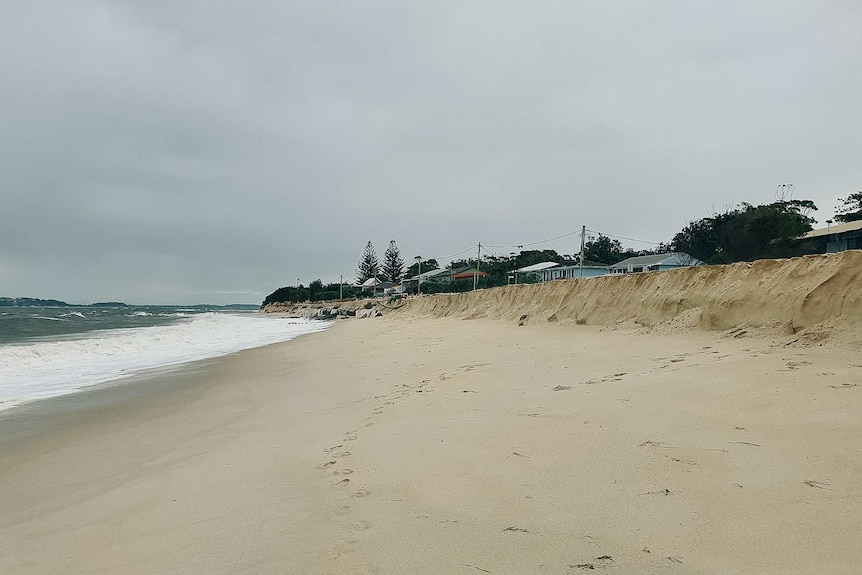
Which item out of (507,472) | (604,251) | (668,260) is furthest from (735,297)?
(604,251)

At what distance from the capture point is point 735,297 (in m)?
7.40

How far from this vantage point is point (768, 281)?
23.7 feet

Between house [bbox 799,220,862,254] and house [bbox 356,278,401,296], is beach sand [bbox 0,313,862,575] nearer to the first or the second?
house [bbox 799,220,862,254]

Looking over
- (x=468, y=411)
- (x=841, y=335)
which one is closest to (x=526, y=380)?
(x=468, y=411)

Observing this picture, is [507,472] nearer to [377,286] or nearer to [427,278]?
[427,278]

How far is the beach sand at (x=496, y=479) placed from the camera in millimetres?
2324

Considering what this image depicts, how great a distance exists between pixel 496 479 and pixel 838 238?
27.3 meters

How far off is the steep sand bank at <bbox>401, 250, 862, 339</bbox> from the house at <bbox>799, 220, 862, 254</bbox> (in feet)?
54.2

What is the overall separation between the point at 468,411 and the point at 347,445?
1.32 m

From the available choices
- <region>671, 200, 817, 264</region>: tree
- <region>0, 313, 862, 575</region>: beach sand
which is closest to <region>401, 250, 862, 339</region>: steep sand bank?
<region>0, 313, 862, 575</region>: beach sand

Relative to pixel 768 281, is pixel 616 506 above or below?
below

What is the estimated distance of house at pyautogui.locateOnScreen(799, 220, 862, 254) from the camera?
21850 mm

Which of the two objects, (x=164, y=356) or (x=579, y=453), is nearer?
(x=579, y=453)

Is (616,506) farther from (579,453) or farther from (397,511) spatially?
(397,511)
